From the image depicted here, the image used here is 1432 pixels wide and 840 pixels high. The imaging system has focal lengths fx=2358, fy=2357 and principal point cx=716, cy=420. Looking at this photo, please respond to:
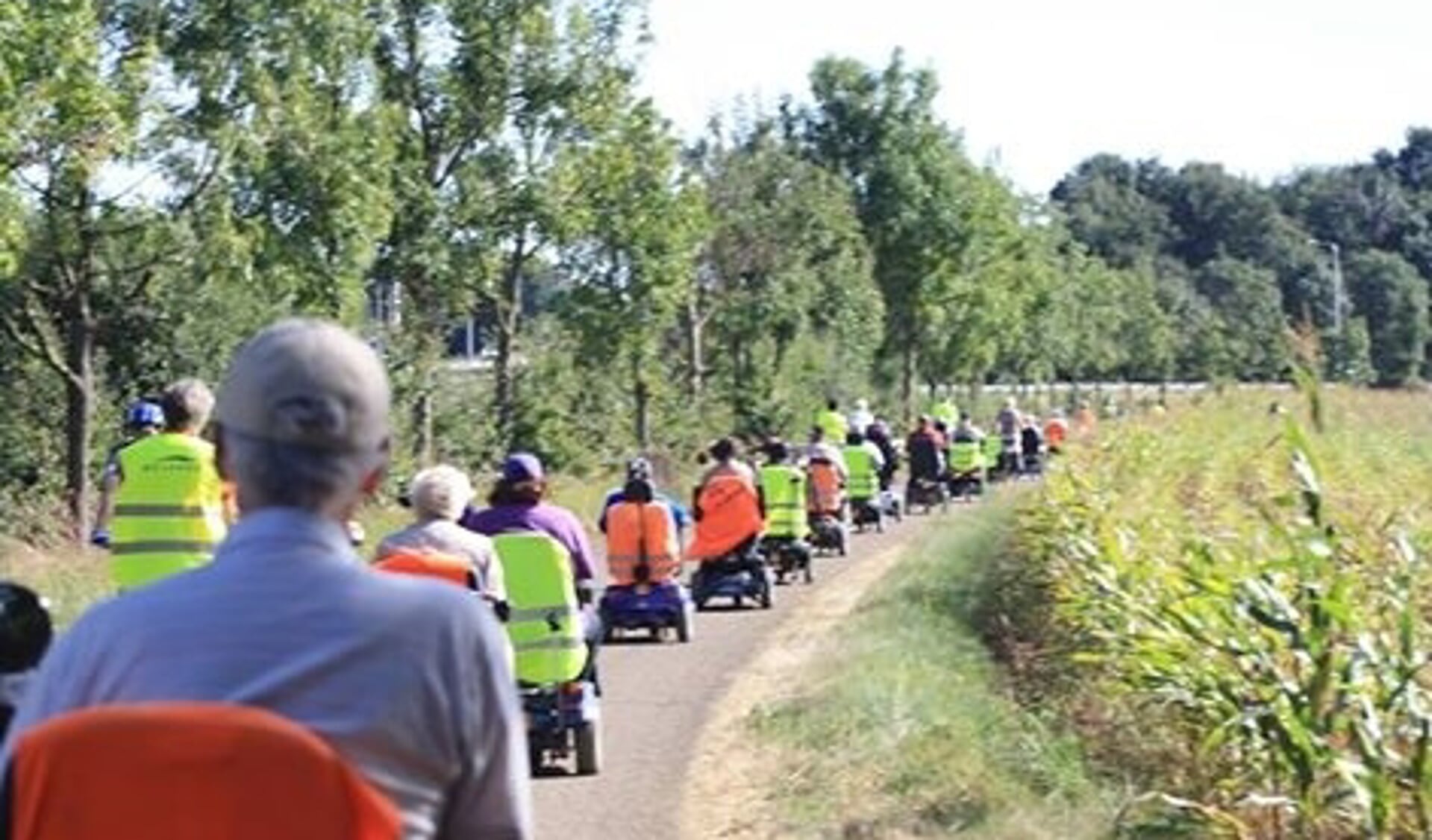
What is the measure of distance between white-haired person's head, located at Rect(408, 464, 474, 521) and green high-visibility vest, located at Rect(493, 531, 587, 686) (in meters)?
1.57

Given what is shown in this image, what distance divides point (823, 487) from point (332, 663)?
→ 85.4 ft

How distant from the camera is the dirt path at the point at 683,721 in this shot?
459 inches

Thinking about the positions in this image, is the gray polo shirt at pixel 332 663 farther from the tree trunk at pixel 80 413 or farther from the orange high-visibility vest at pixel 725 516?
the tree trunk at pixel 80 413

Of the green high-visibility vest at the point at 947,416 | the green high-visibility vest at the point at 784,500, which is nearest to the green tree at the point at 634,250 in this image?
the green high-visibility vest at the point at 947,416

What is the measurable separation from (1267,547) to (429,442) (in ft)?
74.2

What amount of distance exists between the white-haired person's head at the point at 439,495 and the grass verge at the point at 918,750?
230 centimetres

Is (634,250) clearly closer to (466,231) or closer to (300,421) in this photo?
(466,231)

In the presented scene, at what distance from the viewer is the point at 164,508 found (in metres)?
11.2

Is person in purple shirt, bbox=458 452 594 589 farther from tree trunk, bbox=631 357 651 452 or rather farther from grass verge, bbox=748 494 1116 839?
tree trunk, bbox=631 357 651 452

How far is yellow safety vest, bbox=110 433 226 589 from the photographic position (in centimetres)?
1108

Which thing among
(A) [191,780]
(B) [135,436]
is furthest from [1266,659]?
(A) [191,780]

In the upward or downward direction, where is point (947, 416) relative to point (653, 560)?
upward

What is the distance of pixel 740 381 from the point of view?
46219 millimetres

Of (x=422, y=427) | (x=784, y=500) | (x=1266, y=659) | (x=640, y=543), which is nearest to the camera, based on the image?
(x=1266, y=659)
